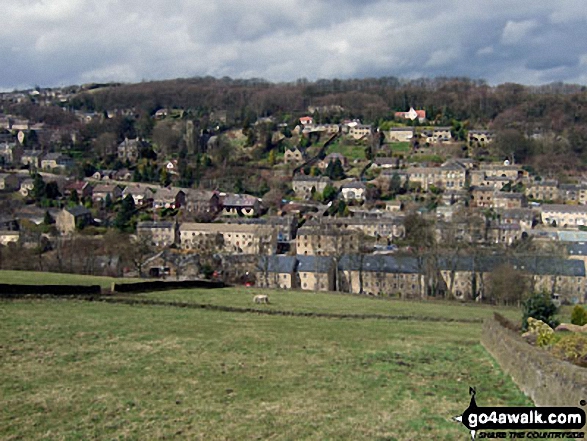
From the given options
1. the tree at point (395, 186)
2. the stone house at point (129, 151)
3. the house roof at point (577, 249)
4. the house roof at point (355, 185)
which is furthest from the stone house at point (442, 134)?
the stone house at point (129, 151)

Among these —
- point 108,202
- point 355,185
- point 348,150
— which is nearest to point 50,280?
point 108,202

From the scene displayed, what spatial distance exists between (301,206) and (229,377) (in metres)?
54.6

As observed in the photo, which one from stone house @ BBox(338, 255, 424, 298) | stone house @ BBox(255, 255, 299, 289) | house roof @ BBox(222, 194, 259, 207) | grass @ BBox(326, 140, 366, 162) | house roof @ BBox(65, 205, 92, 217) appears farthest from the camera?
grass @ BBox(326, 140, 366, 162)

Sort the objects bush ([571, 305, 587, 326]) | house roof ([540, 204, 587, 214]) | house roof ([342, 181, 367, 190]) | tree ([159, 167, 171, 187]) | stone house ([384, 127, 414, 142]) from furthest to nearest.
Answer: stone house ([384, 127, 414, 142])
tree ([159, 167, 171, 187])
house roof ([342, 181, 367, 190])
house roof ([540, 204, 587, 214])
bush ([571, 305, 587, 326])

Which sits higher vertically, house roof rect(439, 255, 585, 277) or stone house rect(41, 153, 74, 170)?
stone house rect(41, 153, 74, 170)

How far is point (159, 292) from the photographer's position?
23297 mm

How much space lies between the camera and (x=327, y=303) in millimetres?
23484

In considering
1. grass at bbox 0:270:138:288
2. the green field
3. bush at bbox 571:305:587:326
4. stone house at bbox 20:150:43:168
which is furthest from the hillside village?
the green field

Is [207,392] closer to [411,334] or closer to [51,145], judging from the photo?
[411,334]

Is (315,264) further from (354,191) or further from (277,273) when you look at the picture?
(354,191)

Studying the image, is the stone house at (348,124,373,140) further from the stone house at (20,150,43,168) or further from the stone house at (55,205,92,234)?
the stone house at (20,150,43,168)

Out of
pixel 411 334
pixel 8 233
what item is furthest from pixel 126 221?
pixel 411 334

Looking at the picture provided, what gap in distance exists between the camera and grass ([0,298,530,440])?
8141 millimetres
